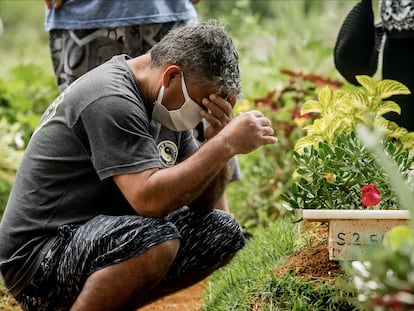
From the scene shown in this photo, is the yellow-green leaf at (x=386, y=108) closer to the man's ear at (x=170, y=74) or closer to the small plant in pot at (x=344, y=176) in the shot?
the small plant in pot at (x=344, y=176)

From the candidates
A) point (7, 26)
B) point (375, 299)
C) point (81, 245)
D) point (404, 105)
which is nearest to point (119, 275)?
point (81, 245)

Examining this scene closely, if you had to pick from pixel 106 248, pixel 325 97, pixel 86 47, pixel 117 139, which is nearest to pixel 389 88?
pixel 325 97

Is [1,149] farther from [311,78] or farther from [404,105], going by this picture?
[404,105]

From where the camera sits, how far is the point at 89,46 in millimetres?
3803

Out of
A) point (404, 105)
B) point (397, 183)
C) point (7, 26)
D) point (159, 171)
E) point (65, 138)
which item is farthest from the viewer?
point (7, 26)

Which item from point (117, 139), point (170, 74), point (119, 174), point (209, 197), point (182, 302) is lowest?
point (182, 302)

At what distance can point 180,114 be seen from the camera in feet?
9.64

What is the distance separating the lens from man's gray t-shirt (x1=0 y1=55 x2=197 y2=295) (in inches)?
111

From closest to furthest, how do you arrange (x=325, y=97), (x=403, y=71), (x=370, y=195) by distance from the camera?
(x=370, y=195), (x=325, y=97), (x=403, y=71)

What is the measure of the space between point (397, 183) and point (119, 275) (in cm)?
136

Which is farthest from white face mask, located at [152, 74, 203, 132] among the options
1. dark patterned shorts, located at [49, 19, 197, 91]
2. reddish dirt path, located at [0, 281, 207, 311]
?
reddish dirt path, located at [0, 281, 207, 311]

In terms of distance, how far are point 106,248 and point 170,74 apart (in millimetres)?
622

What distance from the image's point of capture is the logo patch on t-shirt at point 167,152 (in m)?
3.13

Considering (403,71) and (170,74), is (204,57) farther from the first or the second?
(403,71)
